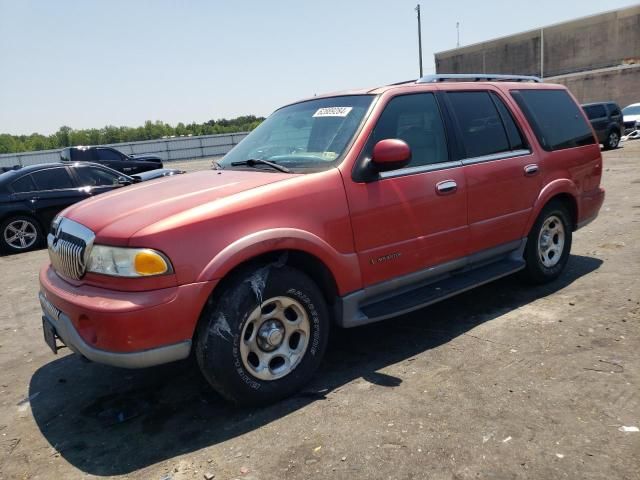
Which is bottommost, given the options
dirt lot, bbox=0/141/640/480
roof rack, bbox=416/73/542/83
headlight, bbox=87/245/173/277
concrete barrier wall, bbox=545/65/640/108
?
dirt lot, bbox=0/141/640/480

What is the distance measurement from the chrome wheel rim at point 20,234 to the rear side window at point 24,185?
0.56 metres

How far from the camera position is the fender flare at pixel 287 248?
2.82 metres

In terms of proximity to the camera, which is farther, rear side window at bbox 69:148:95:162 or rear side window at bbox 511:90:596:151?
rear side window at bbox 69:148:95:162

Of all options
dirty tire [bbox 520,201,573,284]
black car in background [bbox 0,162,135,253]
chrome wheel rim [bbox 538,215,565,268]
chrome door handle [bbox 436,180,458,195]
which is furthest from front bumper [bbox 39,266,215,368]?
black car in background [bbox 0,162,135,253]

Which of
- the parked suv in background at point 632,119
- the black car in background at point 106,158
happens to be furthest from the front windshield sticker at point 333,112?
the parked suv in background at point 632,119

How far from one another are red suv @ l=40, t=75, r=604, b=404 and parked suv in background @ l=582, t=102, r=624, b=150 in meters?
15.9

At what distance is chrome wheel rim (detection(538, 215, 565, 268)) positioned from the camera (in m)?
4.95

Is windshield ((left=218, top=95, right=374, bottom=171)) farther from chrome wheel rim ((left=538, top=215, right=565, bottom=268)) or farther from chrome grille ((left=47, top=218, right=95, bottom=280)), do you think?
chrome wheel rim ((left=538, top=215, right=565, bottom=268))

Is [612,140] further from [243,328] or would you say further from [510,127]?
[243,328]

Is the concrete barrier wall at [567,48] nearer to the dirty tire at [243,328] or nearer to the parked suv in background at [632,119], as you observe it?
the parked suv in background at [632,119]

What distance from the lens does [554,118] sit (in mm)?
5047

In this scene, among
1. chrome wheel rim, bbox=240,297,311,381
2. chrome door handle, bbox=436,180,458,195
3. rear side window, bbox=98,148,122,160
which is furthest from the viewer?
rear side window, bbox=98,148,122,160

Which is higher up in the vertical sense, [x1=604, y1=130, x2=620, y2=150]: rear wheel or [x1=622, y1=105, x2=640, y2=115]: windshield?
[x1=622, y1=105, x2=640, y2=115]: windshield

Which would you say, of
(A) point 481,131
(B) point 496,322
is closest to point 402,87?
(A) point 481,131
